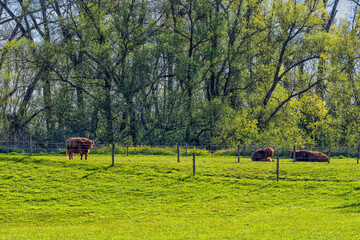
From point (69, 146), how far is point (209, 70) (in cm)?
2099

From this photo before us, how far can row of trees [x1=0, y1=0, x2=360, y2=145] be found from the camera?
154 feet

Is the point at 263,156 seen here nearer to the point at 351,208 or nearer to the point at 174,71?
the point at 351,208

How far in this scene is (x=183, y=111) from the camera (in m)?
47.3

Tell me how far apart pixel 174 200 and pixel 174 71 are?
2804 cm

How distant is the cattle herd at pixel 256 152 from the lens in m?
32.7

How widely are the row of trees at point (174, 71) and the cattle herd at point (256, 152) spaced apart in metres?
9.73

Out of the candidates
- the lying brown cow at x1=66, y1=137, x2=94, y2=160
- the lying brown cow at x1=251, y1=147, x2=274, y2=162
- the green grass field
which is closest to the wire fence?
the lying brown cow at x1=251, y1=147, x2=274, y2=162

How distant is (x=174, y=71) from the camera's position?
49.5 m

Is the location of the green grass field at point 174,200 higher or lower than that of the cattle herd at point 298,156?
lower

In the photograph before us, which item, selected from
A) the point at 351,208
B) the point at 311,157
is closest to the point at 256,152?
the point at 311,157

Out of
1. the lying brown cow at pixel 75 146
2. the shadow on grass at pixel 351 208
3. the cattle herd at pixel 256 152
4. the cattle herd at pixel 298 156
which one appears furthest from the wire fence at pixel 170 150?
the shadow on grass at pixel 351 208

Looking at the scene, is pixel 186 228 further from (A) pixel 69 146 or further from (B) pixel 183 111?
(B) pixel 183 111

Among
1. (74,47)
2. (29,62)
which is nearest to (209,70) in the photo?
(74,47)

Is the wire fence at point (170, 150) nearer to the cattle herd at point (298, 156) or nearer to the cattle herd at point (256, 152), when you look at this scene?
the cattle herd at point (298, 156)
